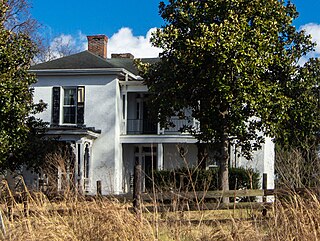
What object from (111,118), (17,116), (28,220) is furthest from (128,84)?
(28,220)

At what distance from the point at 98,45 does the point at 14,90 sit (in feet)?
53.4

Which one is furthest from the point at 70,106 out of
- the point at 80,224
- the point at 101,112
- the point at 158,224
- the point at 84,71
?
the point at 158,224

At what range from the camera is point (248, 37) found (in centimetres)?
1764

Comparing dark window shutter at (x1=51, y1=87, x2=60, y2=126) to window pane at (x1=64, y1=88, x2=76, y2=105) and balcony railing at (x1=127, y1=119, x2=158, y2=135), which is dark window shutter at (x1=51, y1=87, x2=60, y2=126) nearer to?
window pane at (x1=64, y1=88, x2=76, y2=105)

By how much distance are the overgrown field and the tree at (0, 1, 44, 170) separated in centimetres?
836

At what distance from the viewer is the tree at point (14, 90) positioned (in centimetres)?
1619

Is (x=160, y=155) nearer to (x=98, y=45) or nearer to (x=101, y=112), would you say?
(x=101, y=112)

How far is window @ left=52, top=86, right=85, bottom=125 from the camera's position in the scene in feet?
92.9

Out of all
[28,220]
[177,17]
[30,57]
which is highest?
[177,17]

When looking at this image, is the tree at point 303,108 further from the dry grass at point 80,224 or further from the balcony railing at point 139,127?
the dry grass at point 80,224

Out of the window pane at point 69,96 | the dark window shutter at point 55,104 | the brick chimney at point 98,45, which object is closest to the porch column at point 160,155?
the window pane at point 69,96

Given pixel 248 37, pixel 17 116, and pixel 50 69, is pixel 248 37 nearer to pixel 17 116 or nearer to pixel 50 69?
pixel 17 116

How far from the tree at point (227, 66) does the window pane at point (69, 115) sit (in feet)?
32.3

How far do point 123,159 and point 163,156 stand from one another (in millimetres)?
2333
